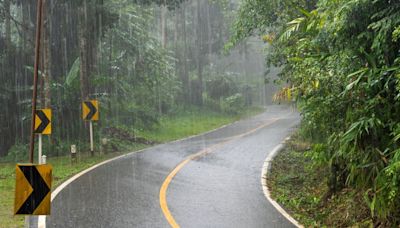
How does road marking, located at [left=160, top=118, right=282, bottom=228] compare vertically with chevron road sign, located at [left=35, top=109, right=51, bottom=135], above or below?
below

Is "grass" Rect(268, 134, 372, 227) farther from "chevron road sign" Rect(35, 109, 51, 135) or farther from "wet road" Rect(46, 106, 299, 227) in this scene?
"chevron road sign" Rect(35, 109, 51, 135)

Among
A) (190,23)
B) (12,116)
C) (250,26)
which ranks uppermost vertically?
(190,23)

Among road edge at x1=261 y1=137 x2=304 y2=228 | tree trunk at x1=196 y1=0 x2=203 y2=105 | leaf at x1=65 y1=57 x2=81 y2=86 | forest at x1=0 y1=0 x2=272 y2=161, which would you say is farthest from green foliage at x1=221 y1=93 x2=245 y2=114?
leaf at x1=65 y1=57 x2=81 y2=86

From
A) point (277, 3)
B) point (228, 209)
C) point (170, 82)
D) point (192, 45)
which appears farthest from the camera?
point (192, 45)

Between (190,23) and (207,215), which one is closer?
(207,215)

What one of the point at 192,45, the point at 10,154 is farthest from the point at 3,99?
the point at 192,45

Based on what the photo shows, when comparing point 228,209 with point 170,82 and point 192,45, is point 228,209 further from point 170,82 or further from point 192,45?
point 192,45

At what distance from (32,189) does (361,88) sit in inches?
213

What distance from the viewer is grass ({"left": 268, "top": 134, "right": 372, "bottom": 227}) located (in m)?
8.45

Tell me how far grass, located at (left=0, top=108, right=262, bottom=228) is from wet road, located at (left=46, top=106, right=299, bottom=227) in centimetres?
88

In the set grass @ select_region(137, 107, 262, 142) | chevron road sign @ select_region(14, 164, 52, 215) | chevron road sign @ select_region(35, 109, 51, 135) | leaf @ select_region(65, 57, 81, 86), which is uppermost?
leaf @ select_region(65, 57, 81, 86)

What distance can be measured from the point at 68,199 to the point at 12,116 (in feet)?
39.2

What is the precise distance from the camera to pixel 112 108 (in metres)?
27.5

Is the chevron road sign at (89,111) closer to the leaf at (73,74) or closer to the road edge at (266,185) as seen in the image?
the leaf at (73,74)
